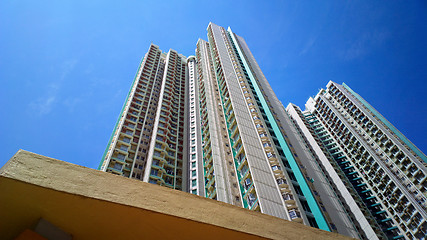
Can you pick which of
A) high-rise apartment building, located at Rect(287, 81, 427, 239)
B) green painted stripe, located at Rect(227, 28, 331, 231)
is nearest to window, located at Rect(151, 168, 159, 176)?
green painted stripe, located at Rect(227, 28, 331, 231)

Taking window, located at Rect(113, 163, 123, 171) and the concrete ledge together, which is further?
window, located at Rect(113, 163, 123, 171)

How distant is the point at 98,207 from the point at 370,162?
64.9 metres

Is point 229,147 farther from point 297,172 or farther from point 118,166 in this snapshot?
point 118,166

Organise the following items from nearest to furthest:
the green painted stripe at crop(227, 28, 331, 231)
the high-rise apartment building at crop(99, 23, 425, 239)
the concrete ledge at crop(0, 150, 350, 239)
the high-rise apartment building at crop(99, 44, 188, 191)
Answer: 1. the concrete ledge at crop(0, 150, 350, 239)
2. the green painted stripe at crop(227, 28, 331, 231)
3. the high-rise apartment building at crop(99, 23, 425, 239)
4. the high-rise apartment building at crop(99, 44, 188, 191)

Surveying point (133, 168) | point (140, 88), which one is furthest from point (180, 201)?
point (140, 88)

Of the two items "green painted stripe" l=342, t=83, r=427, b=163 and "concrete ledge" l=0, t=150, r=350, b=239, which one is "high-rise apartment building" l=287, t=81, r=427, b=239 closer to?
"green painted stripe" l=342, t=83, r=427, b=163

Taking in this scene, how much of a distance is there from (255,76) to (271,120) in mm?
14958

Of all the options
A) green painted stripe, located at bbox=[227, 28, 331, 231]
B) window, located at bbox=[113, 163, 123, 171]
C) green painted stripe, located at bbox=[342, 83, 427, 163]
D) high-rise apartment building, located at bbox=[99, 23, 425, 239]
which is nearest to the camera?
green painted stripe, located at bbox=[227, 28, 331, 231]

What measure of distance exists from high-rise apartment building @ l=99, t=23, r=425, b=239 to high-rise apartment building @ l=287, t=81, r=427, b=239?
126 cm

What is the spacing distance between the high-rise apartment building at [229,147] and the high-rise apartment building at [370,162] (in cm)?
126

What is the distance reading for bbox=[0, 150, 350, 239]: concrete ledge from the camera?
1.69 m

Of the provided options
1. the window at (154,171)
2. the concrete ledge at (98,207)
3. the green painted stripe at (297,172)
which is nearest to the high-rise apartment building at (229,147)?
the window at (154,171)

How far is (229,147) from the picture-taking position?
3638 cm

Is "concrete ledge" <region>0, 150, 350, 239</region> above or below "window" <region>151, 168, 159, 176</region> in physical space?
below
